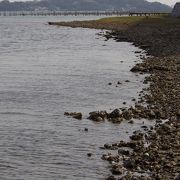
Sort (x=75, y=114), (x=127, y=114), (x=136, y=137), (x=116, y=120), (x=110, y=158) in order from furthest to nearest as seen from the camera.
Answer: (x=75, y=114), (x=127, y=114), (x=116, y=120), (x=136, y=137), (x=110, y=158)

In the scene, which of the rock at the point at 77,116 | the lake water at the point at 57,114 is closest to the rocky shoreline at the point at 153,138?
the rock at the point at 77,116

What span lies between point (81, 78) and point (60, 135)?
19.7 meters

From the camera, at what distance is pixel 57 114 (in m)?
28.8

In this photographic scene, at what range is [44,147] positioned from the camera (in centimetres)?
2223

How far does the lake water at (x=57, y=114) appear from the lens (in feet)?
64.8

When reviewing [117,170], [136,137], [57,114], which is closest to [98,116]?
[57,114]

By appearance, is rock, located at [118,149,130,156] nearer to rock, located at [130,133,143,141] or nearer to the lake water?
the lake water

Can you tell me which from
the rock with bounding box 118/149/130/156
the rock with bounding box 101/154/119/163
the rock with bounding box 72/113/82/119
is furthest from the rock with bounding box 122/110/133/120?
the rock with bounding box 101/154/119/163

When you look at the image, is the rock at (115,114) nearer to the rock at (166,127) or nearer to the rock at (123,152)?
the rock at (166,127)

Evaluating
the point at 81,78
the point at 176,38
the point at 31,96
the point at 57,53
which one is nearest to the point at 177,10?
the point at 176,38

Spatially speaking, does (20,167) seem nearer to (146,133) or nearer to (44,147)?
(44,147)

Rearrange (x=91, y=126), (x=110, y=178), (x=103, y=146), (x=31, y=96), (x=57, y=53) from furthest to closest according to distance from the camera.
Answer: (x=57, y=53)
(x=31, y=96)
(x=91, y=126)
(x=103, y=146)
(x=110, y=178)

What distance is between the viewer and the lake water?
1977cm

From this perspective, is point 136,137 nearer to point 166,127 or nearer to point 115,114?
point 166,127
